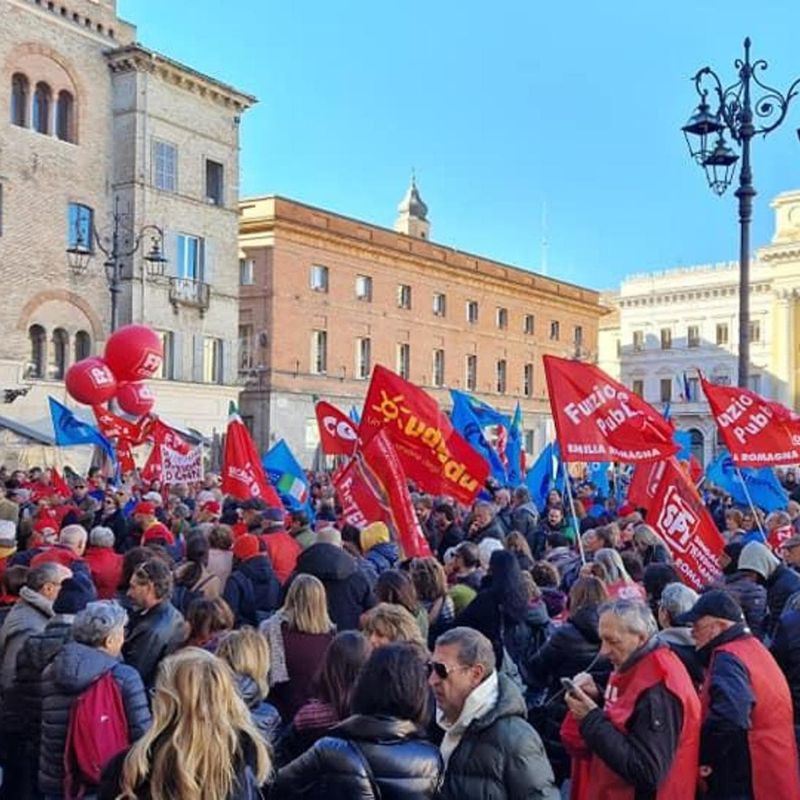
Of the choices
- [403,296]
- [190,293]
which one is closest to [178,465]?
[190,293]

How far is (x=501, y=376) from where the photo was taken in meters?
55.7

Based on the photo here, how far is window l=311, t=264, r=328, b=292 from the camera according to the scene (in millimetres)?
44656

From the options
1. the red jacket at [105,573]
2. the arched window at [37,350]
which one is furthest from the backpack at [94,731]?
the arched window at [37,350]

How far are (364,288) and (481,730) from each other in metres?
44.0

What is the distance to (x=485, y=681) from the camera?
3.84 m

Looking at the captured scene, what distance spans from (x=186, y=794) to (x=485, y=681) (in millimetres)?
1162

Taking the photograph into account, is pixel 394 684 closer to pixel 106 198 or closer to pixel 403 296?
pixel 106 198

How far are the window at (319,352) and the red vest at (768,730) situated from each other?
40.3 m

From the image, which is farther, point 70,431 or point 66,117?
point 66,117

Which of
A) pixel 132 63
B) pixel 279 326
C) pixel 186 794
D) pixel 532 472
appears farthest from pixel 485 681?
pixel 279 326

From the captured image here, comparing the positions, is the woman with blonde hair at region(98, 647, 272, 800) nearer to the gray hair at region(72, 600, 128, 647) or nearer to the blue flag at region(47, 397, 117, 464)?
the gray hair at region(72, 600, 128, 647)

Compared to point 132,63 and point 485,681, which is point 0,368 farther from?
point 485,681

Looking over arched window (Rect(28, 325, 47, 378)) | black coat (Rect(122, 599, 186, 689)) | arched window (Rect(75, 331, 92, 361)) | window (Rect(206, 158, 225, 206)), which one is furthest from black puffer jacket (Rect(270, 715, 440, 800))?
window (Rect(206, 158, 225, 206))

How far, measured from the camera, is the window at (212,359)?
124ft
